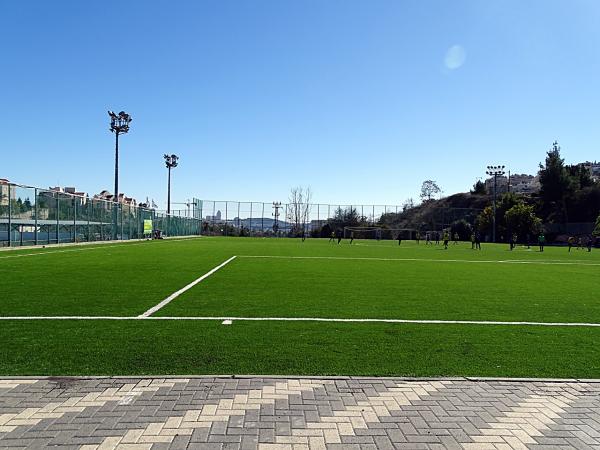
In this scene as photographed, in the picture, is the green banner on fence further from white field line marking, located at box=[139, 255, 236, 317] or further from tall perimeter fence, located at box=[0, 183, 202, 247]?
white field line marking, located at box=[139, 255, 236, 317]

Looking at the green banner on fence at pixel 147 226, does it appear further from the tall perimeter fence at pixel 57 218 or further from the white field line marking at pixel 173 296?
the white field line marking at pixel 173 296

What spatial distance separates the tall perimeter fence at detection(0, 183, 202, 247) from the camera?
27781 mm

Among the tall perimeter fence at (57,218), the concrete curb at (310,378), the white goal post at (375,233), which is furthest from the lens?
the white goal post at (375,233)

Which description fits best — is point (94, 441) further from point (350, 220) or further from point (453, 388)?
point (350, 220)

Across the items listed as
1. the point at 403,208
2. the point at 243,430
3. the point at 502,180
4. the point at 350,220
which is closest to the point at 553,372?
the point at 243,430

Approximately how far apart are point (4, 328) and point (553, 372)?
285 inches

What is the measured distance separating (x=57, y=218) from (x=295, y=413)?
33.3 meters

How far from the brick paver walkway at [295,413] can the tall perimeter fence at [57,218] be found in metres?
26.4

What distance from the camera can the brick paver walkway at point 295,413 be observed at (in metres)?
3.73

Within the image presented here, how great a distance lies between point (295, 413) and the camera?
423 centimetres

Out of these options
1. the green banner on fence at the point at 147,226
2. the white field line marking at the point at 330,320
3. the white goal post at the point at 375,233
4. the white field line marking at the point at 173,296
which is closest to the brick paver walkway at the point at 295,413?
the white field line marking at the point at 330,320

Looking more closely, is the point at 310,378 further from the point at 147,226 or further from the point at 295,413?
the point at 147,226

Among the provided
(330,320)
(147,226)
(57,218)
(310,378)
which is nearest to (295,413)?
(310,378)

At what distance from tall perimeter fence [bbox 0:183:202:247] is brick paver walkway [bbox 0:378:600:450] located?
26.4 m
